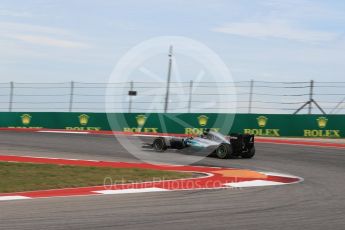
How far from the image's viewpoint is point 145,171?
14.2 metres

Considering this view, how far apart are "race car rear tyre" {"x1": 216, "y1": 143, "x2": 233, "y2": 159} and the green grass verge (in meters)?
3.81

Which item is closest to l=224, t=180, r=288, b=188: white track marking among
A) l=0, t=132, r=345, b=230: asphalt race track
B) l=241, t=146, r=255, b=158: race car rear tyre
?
l=0, t=132, r=345, b=230: asphalt race track

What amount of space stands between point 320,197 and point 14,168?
23.1ft

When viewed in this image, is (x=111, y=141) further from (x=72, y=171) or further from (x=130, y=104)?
(x=72, y=171)

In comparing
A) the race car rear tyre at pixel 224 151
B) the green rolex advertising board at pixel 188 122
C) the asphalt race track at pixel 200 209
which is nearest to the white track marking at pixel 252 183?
the asphalt race track at pixel 200 209

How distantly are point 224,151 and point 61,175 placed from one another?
6.07 metres


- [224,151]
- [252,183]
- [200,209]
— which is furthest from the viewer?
[224,151]

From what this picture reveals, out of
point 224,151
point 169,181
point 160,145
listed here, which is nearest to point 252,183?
point 169,181

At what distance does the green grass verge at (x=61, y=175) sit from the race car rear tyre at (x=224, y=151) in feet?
12.5

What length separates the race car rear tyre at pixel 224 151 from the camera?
1770 cm

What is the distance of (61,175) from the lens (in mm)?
13039

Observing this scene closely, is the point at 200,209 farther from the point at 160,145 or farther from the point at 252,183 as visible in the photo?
the point at 160,145

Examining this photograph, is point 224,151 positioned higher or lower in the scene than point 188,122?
lower

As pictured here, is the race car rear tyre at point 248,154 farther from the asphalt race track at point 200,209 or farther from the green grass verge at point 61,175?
the green grass verge at point 61,175
